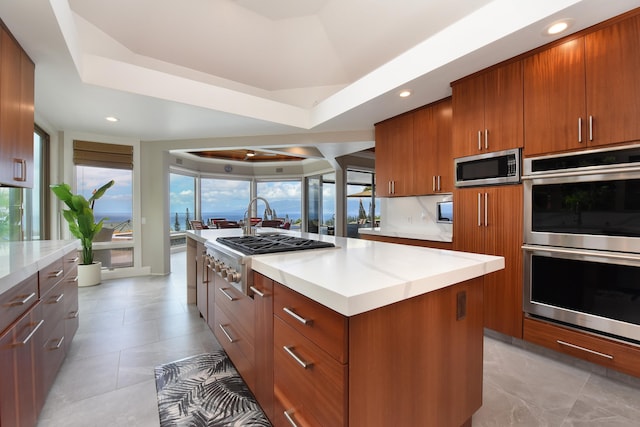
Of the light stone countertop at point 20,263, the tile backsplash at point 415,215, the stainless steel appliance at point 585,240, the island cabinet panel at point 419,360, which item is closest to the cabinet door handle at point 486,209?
the stainless steel appliance at point 585,240

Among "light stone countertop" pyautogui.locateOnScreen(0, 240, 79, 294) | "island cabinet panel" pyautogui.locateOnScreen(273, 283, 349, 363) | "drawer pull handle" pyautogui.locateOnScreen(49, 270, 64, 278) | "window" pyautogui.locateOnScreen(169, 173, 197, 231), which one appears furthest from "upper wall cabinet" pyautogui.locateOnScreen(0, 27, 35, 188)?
"window" pyautogui.locateOnScreen(169, 173, 197, 231)

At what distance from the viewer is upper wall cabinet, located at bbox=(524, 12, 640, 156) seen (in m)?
1.78

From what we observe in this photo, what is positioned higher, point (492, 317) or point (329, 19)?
point (329, 19)

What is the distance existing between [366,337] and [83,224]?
4.67 m

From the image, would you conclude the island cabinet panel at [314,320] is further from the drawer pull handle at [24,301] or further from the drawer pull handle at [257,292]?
the drawer pull handle at [24,301]

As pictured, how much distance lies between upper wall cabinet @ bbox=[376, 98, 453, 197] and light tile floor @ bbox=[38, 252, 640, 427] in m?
1.84

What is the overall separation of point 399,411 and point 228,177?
28.8ft

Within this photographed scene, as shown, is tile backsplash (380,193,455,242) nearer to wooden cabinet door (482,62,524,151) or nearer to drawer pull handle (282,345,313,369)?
wooden cabinet door (482,62,524,151)

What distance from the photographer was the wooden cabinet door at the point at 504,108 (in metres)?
2.30

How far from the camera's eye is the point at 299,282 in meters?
1.00

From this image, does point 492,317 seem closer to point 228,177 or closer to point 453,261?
point 453,261

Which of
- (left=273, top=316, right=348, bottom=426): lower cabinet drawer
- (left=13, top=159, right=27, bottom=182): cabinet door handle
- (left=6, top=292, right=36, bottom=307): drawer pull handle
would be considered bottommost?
(left=273, top=316, right=348, bottom=426): lower cabinet drawer

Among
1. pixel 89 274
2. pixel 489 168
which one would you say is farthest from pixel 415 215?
pixel 89 274

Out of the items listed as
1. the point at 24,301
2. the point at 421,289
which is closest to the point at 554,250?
the point at 421,289
